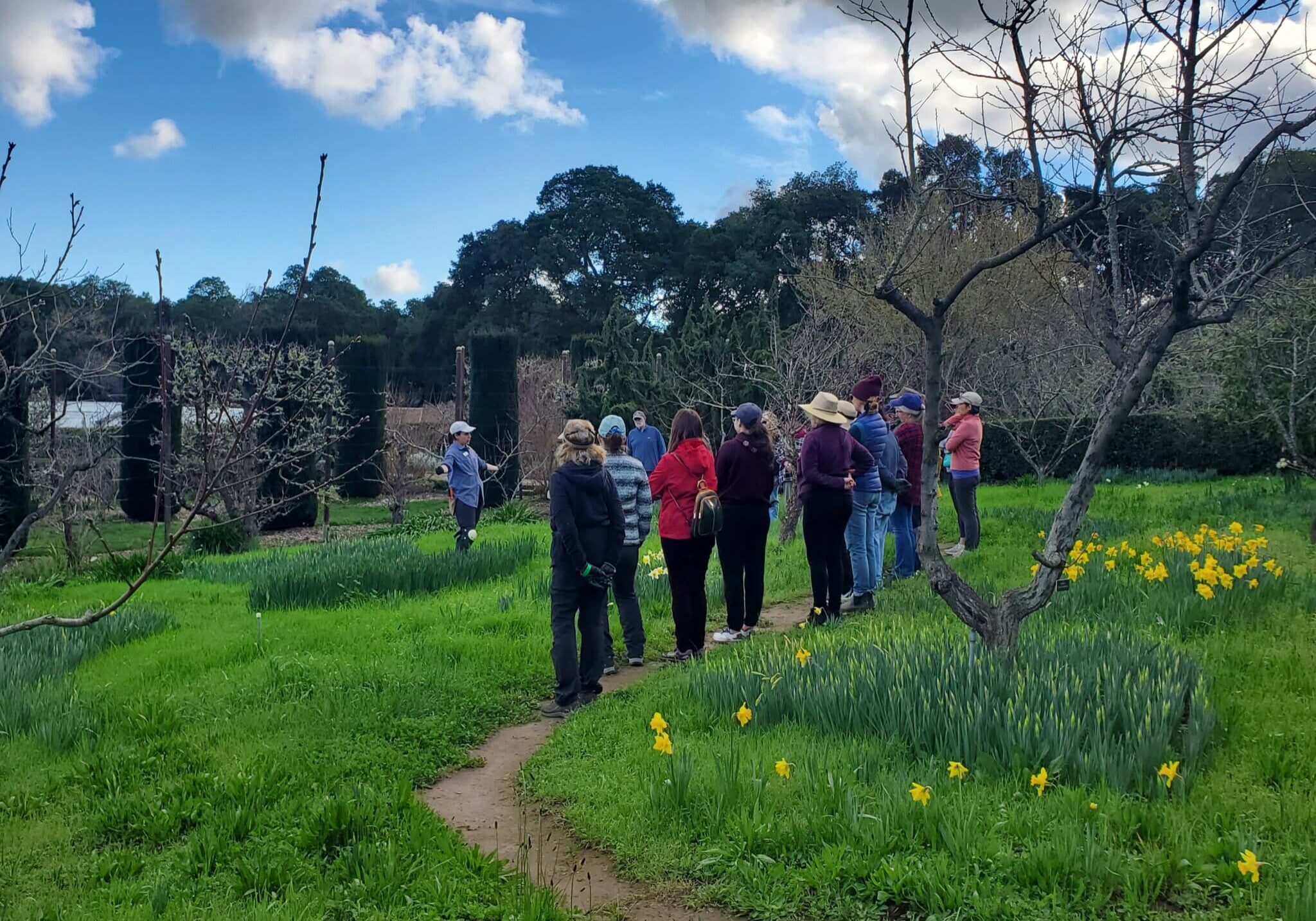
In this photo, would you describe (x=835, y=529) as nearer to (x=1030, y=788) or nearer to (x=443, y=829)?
(x=1030, y=788)

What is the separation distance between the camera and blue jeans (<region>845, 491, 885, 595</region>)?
7871mm

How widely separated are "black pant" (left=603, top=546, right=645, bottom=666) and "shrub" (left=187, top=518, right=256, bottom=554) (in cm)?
832

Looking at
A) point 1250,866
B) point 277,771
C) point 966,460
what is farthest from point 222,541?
point 1250,866

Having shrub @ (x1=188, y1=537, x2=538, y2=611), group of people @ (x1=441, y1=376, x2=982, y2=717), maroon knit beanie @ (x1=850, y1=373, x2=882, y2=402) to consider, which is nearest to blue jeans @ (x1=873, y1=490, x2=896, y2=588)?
group of people @ (x1=441, y1=376, x2=982, y2=717)

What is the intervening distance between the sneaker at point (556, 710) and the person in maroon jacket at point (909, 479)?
14.0ft

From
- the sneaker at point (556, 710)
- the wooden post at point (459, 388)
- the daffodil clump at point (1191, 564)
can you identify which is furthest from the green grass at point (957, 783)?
the wooden post at point (459, 388)

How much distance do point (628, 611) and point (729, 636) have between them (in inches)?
36.4

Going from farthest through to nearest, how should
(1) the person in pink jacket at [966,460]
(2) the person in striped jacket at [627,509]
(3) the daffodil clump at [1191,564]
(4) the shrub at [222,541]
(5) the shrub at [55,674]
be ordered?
(4) the shrub at [222,541]
(1) the person in pink jacket at [966,460]
(2) the person in striped jacket at [627,509]
(3) the daffodil clump at [1191,564]
(5) the shrub at [55,674]

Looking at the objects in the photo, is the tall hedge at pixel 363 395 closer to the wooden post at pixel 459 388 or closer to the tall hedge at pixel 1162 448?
the wooden post at pixel 459 388

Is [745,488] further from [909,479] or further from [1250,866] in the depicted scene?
[1250,866]

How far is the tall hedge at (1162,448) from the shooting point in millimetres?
16609

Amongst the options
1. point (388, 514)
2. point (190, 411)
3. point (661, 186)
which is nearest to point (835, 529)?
point (388, 514)

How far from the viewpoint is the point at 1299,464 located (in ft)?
31.9

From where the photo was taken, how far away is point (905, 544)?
923 cm
